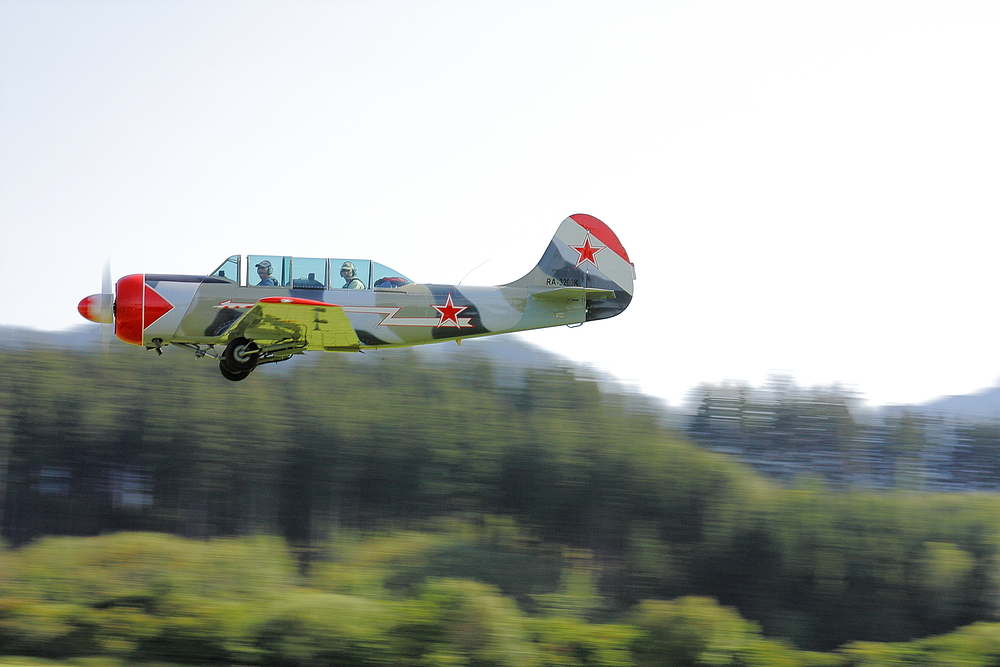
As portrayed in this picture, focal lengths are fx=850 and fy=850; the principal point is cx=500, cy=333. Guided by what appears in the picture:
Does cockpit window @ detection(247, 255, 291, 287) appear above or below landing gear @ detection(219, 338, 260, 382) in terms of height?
above

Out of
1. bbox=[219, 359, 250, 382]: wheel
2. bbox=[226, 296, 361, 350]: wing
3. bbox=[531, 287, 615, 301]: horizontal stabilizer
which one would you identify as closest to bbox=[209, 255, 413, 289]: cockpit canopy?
bbox=[226, 296, 361, 350]: wing

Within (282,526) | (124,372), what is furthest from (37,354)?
(282,526)

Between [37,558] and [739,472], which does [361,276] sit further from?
[739,472]

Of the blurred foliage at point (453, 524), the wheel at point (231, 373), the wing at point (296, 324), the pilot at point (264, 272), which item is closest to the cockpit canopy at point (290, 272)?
the pilot at point (264, 272)

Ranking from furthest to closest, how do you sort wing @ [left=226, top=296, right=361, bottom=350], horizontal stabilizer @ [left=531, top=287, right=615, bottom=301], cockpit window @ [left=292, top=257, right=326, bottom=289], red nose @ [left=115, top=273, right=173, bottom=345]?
horizontal stabilizer @ [left=531, top=287, right=615, bottom=301] → cockpit window @ [left=292, top=257, right=326, bottom=289] → red nose @ [left=115, top=273, right=173, bottom=345] → wing @ [left=226, top=296, right=361, bottom=350]

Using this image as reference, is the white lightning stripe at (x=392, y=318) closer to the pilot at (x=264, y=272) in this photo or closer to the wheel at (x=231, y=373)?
the pilot at (x=264, y=272)

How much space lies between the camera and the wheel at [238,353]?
1219cm

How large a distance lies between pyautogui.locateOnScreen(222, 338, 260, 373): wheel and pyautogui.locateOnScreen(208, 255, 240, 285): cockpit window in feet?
3.54

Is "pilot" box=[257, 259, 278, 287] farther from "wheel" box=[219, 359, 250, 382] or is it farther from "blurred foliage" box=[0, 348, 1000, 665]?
"blurred foliage" box=[0, 348, 1000, 665]

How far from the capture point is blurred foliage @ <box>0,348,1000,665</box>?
82.9 feet

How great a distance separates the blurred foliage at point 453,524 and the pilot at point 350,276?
14.2 m

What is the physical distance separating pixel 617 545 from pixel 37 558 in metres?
23.3

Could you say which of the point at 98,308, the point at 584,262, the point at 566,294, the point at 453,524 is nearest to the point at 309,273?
the point at 98,308

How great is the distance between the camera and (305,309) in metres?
11.6
